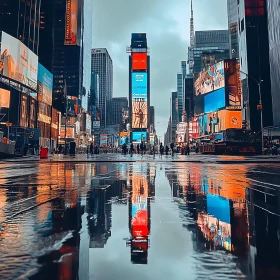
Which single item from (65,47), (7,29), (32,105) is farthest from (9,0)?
(65,47)

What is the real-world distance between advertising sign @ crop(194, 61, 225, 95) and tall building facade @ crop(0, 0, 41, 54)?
6068cm

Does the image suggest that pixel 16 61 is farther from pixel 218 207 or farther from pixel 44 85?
pixel 218 207

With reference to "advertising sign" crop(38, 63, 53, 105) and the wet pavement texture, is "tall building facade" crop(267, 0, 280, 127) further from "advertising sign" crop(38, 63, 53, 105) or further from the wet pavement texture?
the wet pavement texture

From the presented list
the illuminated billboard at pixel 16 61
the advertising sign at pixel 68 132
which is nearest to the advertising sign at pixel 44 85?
the illuminated billboard at pixel 16 61

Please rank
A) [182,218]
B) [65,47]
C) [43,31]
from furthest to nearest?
[65,47]
[43,31]
[182,218]

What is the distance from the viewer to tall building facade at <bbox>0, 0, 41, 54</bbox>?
8469 centimetres

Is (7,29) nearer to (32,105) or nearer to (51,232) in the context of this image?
(32,105)

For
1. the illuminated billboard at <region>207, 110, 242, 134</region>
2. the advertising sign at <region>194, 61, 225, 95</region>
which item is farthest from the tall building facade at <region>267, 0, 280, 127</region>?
the advertising sign at <region>194, 61, 225, 95</region>

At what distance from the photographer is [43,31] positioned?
105m

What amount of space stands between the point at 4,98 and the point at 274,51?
225 ft

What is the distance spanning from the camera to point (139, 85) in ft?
537

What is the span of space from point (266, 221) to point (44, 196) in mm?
4179

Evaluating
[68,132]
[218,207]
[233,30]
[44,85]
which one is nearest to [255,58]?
[44,85]

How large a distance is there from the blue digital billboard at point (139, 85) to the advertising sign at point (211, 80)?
70567 mm
